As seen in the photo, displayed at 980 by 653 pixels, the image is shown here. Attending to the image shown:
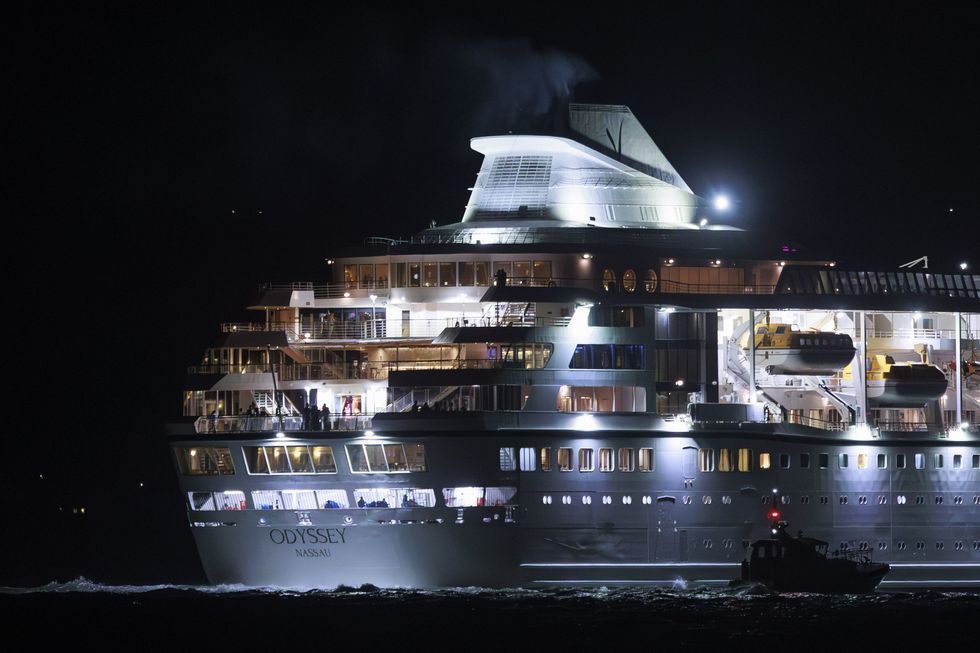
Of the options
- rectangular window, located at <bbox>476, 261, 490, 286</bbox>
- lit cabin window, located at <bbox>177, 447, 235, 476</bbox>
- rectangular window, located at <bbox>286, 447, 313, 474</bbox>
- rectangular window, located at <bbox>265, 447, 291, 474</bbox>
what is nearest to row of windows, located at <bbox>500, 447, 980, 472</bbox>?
rectangular window, located at <bbox>286, 447, 313, 474</bbox>

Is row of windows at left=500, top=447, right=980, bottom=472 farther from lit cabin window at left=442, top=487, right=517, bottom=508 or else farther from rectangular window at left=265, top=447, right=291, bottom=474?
rectangular window at left=265, top=447, right=291, bottom=474

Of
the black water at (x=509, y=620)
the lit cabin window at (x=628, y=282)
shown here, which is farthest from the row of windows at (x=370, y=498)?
the lit cabin window at (x=628, y=282)

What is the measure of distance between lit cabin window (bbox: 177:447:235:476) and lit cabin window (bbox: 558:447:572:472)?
31.0 ft

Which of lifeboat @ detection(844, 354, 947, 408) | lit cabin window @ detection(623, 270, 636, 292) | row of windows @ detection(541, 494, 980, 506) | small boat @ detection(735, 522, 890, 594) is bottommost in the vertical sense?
small boat @ detection(735, 522, 890, 594)

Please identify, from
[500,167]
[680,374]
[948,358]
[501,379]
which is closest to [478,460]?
[501,379]

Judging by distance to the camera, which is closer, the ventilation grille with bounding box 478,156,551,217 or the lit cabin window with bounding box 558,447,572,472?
the lit cabin window with bounding box 558,447,572,472

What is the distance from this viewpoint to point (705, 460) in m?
59.2

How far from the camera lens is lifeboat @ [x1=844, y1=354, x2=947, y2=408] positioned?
62969 mm

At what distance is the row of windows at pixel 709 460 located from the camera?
57.8m

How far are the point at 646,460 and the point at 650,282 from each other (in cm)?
688

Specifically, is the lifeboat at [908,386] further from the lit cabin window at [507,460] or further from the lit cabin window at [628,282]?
the lit cabin window at [507,460]

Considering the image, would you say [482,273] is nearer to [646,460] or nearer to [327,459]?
[646,460]

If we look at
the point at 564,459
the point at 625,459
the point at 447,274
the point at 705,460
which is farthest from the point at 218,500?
the point at 705,460

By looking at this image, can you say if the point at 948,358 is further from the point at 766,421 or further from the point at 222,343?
the point at 222,343
